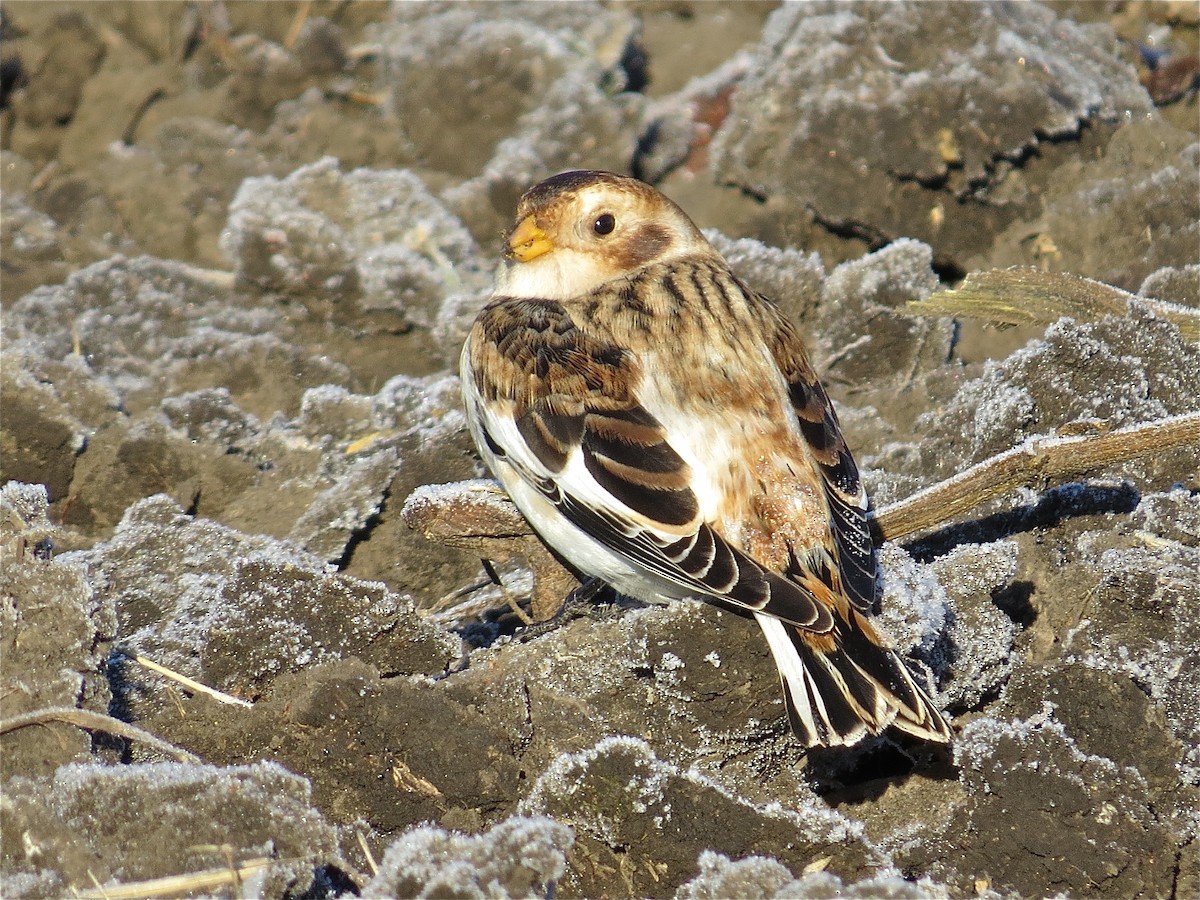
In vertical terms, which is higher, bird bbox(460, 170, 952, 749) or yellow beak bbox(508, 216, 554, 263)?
yellow beak bbox(508, 216, 554, 263)

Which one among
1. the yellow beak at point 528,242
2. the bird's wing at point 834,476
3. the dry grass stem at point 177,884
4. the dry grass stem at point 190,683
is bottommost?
the dry grass stem at point 190,683

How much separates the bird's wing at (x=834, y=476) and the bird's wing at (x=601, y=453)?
0.14 metres

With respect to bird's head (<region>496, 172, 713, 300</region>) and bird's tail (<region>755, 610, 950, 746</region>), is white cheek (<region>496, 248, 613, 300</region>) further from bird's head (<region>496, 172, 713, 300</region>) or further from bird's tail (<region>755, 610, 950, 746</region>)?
bird's tail (<region>755, 610, 950, 746</region>)

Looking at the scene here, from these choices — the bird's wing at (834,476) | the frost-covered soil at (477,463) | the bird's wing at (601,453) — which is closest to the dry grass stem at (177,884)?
the frost-covered soil at (477,463)

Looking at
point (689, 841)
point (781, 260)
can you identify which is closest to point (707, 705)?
point (689, 841)

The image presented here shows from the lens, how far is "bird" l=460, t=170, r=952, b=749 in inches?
133

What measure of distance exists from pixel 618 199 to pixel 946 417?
1293 mm

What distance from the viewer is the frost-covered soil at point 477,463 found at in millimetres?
3125

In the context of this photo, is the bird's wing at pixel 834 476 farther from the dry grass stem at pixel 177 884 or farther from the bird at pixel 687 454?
the dry grass stem at pixel 177 884

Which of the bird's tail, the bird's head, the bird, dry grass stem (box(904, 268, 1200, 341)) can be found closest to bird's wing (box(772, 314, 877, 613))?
the bird

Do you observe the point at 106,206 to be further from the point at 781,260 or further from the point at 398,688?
the point at 398,688

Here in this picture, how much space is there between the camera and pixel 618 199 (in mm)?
4668

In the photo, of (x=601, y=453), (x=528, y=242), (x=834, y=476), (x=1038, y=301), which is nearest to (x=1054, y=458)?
(x=834, y=476)

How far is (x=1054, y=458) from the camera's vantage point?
3.60 meters
